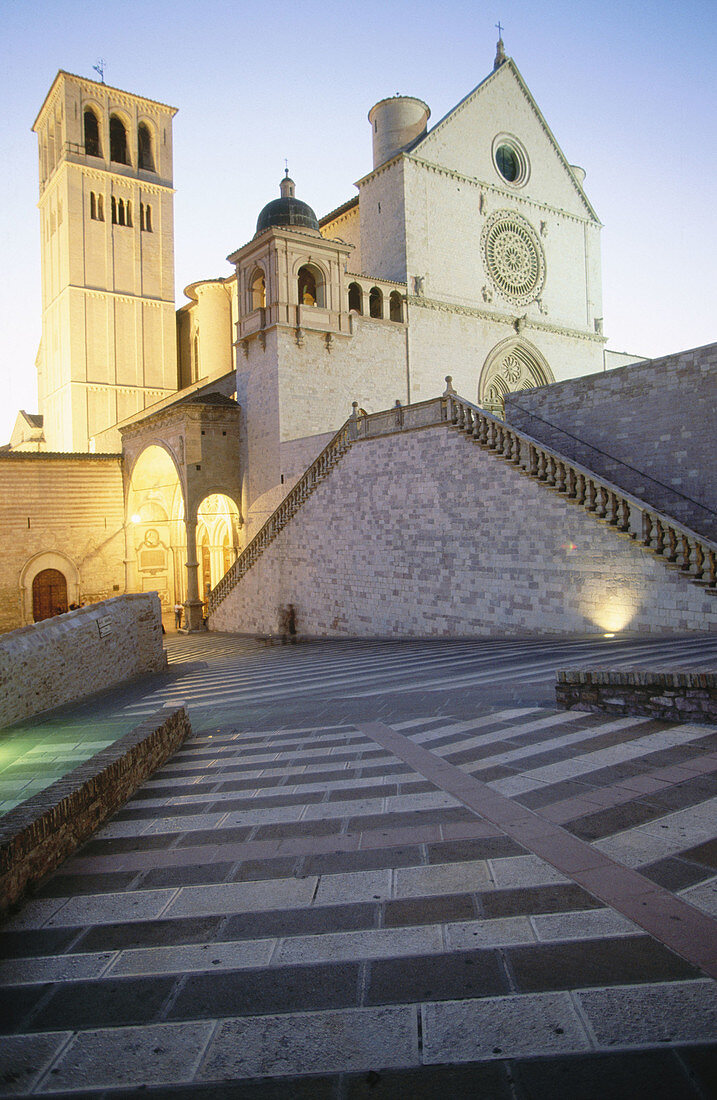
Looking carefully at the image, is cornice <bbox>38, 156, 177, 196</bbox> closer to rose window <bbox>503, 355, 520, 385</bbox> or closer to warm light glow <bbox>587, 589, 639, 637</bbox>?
rose window <bbox>503, 355, 520, 385</bbox>

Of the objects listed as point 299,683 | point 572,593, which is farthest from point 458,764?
point 572,593

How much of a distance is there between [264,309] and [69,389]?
59.4 ft

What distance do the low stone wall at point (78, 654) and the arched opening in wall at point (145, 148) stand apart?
37823 mm

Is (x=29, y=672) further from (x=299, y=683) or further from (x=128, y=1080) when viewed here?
(x=128, y=1080)

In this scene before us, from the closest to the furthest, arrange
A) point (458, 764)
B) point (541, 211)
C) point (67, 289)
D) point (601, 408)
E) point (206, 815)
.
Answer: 1. point (206, 815)
2. point (458, 764)
3. point (601, 408)
4. point (541, 211)
5. point (67, 289)

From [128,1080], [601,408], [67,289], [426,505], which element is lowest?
[128,1080]

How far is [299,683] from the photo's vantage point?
11062 mm

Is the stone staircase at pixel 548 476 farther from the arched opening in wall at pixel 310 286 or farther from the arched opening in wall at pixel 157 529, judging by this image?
the arched opening in wall at pixel 157 529

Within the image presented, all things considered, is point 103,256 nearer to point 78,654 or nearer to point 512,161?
point 512,161

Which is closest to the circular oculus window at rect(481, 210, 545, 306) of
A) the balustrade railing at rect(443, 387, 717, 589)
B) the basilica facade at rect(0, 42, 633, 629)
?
the basilica facade at rect(0, 42, 633, 629)

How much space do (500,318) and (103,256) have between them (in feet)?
74.7

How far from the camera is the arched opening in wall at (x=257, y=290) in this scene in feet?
91.0

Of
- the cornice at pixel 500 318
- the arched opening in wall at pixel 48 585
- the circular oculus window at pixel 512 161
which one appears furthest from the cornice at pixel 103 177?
the arched opening in wall at pixel 48 585

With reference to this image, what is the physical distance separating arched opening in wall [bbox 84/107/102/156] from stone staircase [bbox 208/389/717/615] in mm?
30204
